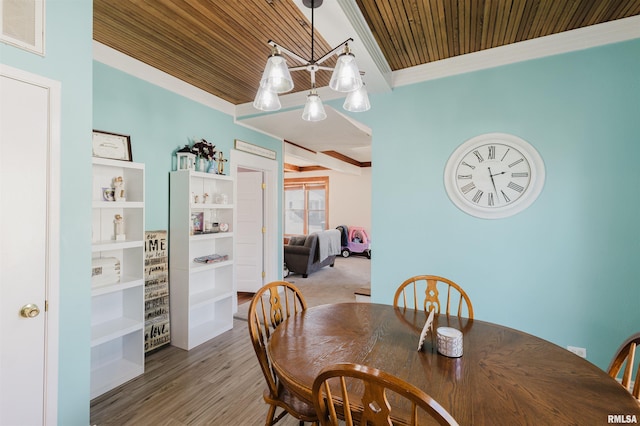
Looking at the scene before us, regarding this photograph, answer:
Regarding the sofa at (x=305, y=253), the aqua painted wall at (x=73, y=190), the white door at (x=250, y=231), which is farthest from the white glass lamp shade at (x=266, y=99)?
the sofa at (x=305, y=253)

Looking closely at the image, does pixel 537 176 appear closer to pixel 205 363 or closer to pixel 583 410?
pixel 583 410

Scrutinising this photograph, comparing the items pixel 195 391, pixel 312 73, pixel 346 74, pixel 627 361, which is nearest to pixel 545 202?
pixel 627 361

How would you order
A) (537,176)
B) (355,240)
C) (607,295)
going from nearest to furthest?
(607,295), (537,176), (355,240)

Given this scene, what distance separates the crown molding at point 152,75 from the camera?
2.34 meters

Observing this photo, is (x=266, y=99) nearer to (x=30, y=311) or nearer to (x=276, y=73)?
(x=276, y=73)

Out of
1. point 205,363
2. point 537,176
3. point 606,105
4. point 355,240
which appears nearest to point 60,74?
point 205,363

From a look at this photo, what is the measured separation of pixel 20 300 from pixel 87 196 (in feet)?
1.74

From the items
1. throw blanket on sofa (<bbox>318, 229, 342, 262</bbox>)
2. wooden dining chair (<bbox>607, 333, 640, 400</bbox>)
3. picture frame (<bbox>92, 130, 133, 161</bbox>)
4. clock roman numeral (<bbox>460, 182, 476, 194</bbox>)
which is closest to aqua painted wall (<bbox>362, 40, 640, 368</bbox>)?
clock roman numeral (<bbox>460, 182, 476, 194</bbox>)

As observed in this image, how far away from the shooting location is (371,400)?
83 centimetres

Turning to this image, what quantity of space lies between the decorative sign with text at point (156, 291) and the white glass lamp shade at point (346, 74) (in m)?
2.28

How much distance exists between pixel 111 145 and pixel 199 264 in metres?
1.35

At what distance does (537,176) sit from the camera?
222cm

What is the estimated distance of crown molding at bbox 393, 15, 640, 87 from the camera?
1991 millimetres

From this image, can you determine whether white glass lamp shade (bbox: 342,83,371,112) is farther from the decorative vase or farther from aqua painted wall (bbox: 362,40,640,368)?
the decorative vase
